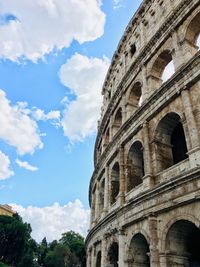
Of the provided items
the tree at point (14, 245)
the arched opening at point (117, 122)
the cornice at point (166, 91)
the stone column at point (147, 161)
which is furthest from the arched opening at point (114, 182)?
the tree at point (14, 245)

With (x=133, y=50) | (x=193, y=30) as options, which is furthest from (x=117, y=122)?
(x=193, y=30)

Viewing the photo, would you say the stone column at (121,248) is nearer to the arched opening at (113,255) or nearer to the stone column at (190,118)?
the arched opening at (113,255)

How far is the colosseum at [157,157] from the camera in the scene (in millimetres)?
9617

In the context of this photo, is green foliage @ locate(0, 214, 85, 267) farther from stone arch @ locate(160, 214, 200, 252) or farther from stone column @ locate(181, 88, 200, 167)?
stone column @ locate(181, 88, 200, 167)

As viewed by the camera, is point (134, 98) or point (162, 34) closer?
point (162, 34)

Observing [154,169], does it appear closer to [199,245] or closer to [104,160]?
[199,245]

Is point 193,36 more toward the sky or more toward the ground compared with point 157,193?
more toward the sky

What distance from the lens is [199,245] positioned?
10164 millimetres

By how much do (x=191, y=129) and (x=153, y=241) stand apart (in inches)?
161

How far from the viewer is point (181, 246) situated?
9.80m

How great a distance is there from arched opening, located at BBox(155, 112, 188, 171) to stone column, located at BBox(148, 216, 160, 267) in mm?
2124

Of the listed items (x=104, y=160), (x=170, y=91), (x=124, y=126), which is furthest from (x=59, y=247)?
(x=170, y=91)

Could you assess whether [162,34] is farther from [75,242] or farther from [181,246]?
[75,242]

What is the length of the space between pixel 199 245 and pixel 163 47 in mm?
9048
